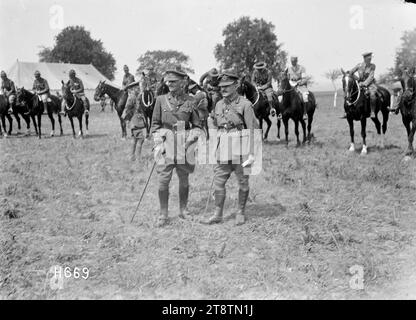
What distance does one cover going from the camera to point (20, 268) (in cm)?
474

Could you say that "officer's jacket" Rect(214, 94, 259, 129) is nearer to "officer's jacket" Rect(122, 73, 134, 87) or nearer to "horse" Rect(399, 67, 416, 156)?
"horse" Rect(399, 67, 416, 156)

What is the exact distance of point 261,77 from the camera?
13844mm

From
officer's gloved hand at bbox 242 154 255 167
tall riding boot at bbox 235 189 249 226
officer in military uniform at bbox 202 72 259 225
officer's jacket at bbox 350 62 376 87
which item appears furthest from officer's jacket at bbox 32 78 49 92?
officer's gloved hand at bbox 242 154 255 167

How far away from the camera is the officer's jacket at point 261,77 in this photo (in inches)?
542

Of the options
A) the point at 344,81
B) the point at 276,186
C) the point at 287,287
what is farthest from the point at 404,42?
the point at 287,287

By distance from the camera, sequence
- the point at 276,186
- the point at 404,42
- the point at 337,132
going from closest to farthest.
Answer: the point at 276,186, the point at 337,132, the point at 404,42

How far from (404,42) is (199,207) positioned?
7085 cm

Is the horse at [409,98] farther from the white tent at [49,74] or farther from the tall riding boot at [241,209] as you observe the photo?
the white tent at [49,74]

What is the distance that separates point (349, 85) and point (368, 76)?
113 centimetres

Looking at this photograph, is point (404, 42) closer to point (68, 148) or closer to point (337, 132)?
point (337, 132)

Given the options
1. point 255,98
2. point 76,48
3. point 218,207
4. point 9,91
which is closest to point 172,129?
point 218,207

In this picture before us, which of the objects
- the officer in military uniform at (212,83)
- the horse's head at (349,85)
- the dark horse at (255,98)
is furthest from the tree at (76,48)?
the horse's head at (349,85)

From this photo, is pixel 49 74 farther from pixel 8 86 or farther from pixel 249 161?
pixel 249 161

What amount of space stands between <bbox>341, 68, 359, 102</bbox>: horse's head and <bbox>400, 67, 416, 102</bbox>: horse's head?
1.38m
